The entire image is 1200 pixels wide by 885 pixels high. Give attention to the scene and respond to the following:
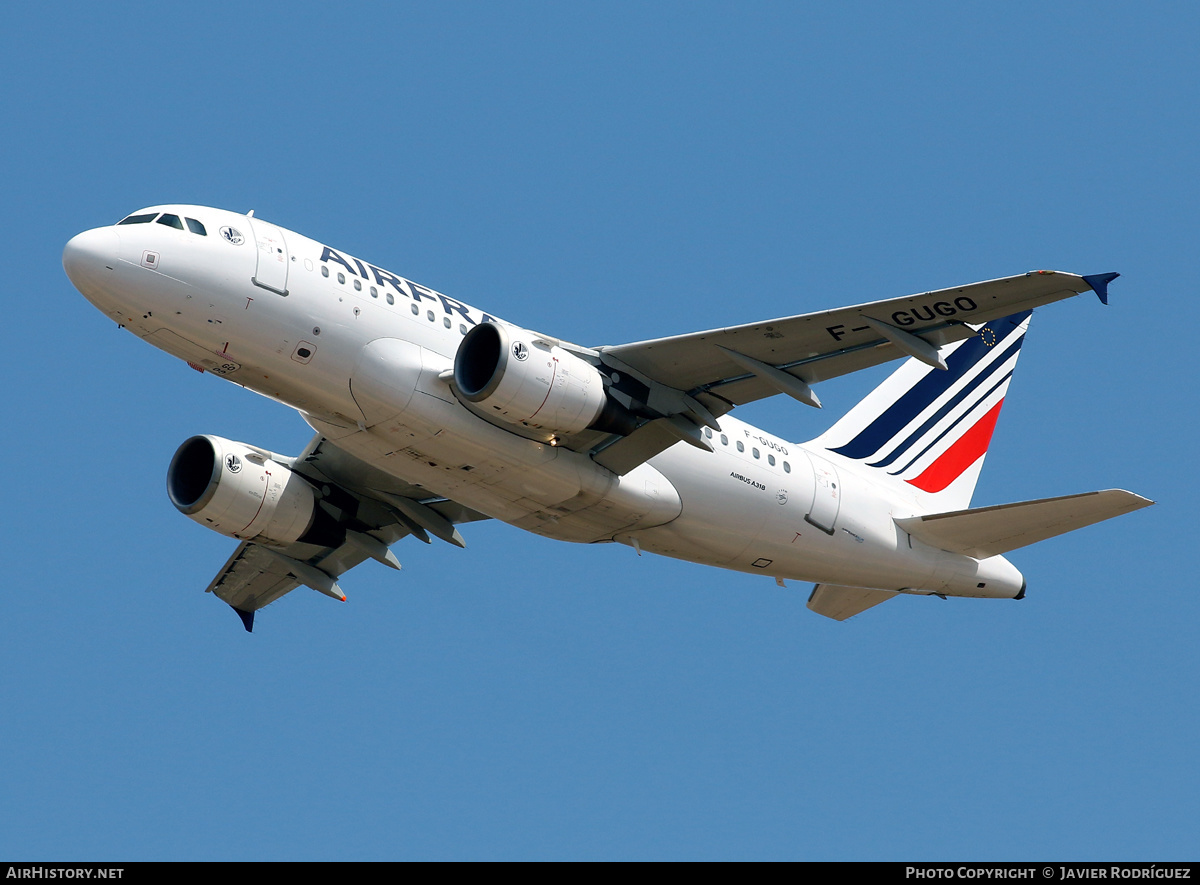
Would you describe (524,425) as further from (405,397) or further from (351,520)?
(351,520)

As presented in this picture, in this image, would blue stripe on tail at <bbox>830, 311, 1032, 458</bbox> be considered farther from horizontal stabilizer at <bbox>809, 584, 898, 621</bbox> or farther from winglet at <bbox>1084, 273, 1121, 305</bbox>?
winglet at <bbox>1084, 273, 1121, 305</bbox>

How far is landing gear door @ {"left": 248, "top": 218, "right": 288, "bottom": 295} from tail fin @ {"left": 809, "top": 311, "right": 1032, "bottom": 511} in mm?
14519

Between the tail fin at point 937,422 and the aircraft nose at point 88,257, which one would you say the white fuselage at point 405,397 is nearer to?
the aircraft nose at point 88,257

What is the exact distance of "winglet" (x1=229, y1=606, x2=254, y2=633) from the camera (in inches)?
1487

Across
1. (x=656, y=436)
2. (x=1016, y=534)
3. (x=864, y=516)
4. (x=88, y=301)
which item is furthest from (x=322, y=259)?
(x=1016, y=534)

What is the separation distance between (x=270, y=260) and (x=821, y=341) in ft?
33.6

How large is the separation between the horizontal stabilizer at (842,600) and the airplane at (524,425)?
67mm

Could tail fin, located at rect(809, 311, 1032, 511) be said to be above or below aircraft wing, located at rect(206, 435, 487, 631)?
above

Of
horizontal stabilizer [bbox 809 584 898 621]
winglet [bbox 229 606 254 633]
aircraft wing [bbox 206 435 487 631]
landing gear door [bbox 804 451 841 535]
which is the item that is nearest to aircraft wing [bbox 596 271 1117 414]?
landing gear door [bbox 804 451 841 535]

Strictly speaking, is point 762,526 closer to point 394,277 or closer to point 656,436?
point 656,436

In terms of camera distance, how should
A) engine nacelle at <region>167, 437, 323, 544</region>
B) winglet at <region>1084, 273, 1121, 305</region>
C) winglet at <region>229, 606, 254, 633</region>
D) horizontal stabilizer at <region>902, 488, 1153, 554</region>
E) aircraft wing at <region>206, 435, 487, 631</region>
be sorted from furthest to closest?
winglet at <region>229, 606, 254, 633</region>
aircraft wing at <region>206, 435, 487, 631</region>
engine nacelle at <region>167, 437, 323, 544</region>
horizontal stabilizer at <region>902, 488, 1153, 554</region>
winglet at <region>1084, 273, 1121, 305</region>

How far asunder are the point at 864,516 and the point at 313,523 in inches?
489

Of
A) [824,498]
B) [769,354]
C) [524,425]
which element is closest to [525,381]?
[524,425]

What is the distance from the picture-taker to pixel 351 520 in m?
34.5
